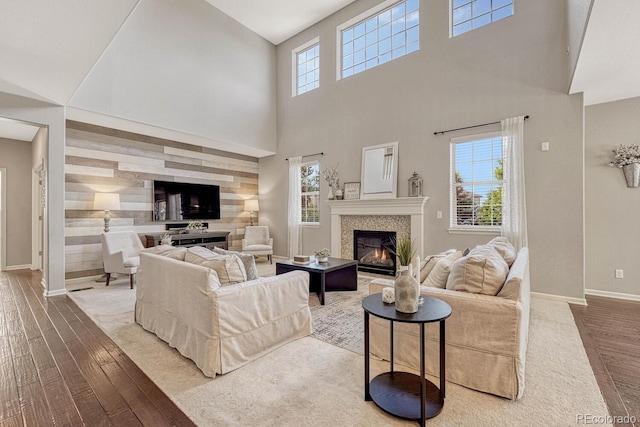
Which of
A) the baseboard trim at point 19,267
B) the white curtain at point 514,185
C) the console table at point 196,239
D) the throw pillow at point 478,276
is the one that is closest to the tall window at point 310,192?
the console table at point 196,239

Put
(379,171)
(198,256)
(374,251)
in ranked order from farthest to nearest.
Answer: (374,251) < (379,171) < (198,256)

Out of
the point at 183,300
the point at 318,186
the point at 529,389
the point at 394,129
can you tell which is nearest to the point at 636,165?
the point at 394,129

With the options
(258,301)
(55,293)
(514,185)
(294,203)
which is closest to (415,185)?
(514,185)

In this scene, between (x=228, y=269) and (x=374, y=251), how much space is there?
380cm

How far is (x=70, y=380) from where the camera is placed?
2117 millimetres

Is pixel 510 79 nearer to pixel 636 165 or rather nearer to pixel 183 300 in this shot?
pixel 636 165

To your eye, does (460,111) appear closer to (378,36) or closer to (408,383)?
(378,36)

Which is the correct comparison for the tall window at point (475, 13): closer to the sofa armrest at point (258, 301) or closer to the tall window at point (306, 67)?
the tall window at point (306, 67)

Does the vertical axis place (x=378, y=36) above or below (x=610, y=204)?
above

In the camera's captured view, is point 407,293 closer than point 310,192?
Yes

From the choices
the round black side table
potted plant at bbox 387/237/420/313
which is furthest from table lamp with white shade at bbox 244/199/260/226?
potted plant at bbox 387/237/420/313

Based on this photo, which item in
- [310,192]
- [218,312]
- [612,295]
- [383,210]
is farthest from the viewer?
[310,192]

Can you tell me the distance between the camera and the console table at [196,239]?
5633 millimetres

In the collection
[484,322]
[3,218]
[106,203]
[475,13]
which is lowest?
[484,322]
